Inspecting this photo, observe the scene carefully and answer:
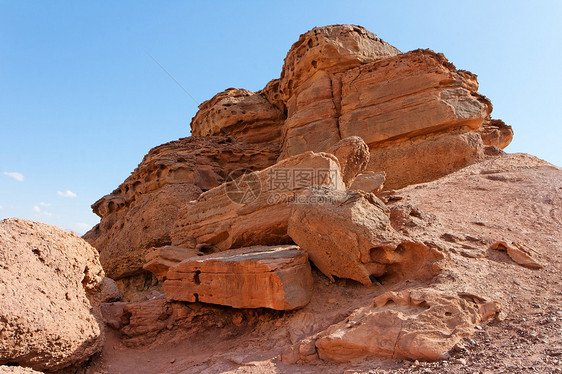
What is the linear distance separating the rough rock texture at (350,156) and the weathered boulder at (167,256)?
→ 3.86 m

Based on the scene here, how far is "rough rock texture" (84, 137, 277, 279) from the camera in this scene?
11.4m

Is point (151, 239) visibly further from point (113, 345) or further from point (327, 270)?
point (327, 270)

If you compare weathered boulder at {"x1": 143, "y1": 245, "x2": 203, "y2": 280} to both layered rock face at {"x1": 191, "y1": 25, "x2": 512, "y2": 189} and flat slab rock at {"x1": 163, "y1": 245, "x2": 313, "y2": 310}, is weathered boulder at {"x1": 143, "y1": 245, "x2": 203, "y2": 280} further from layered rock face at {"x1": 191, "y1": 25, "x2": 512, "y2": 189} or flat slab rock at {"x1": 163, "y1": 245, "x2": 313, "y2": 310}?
layered rock face at {"x1": 191, "y1": 25, "x2": 512, "y2": 189}

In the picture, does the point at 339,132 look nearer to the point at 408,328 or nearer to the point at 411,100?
the point at 411,100

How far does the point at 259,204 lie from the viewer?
22.2 feet

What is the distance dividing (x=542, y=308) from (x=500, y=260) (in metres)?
1.20

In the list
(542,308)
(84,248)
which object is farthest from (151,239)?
(542,308)

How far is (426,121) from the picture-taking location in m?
11.7

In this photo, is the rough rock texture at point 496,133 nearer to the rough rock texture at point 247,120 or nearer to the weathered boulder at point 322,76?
the weathered boulder at point 322,76

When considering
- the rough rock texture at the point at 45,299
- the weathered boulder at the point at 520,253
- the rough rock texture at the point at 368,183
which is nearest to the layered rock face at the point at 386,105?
the rough rock texture at the point at 368,183

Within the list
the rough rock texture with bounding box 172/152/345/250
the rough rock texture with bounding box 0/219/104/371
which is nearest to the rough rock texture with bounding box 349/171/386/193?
the rough rock texture with bounding box 172/152/345/250

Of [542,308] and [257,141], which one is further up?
[257,141]

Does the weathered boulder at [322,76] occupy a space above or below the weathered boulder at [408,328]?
above

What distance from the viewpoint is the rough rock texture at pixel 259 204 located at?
6406 mm
